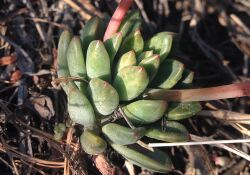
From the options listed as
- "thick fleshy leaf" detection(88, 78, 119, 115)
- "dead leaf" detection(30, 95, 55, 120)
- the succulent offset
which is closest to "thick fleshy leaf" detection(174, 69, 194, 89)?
the succulent offset

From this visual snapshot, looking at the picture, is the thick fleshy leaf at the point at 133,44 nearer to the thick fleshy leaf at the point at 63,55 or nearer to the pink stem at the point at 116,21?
the pink stem at the point at 116,21

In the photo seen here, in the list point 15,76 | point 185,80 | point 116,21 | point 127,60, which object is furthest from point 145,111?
point 15,76

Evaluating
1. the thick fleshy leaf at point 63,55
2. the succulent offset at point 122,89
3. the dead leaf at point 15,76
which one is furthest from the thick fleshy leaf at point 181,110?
the dead leaf at point 15,76

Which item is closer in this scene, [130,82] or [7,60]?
[130,82]

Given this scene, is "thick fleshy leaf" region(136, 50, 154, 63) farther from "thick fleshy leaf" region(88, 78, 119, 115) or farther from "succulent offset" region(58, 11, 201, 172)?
"thick fleshy leaf" region(88, 78, 119, 115)

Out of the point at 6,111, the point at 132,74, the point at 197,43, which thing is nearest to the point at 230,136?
the point at 197,43

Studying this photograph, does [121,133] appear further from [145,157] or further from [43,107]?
[43,107]

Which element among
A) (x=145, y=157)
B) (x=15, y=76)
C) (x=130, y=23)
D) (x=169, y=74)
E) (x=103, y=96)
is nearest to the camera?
(x=103, y=96)

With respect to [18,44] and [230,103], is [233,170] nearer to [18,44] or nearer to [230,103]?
[230,103]
